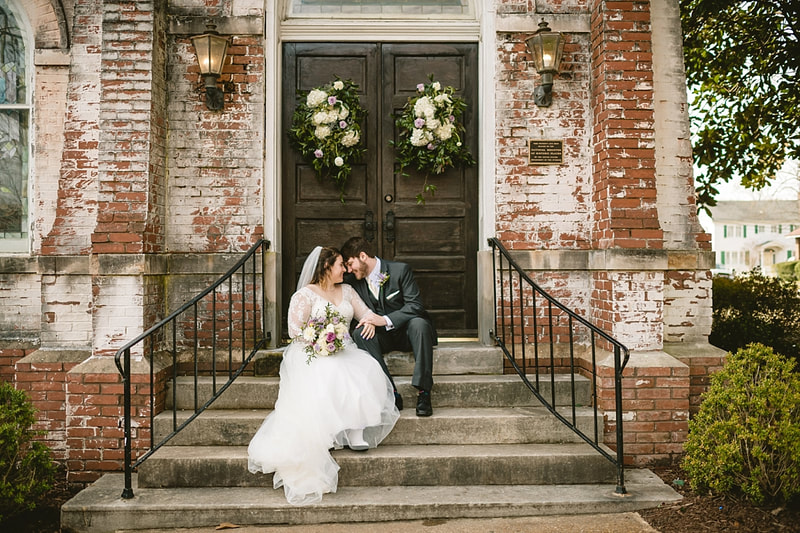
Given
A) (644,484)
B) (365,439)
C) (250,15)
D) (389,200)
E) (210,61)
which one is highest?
(250,15)

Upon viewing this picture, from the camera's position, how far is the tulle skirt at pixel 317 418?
4.09m

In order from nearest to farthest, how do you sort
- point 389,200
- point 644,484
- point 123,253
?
point 644,484 < point 123,253 < point 389,200

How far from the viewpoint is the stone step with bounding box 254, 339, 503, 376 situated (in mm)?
5250

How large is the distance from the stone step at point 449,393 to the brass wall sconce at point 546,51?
108 inches

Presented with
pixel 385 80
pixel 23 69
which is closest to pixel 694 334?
pixel 385 80

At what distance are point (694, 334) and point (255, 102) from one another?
4.66 m

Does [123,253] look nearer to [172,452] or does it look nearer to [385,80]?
[172,452]

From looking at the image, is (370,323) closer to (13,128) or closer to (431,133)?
(431,133)

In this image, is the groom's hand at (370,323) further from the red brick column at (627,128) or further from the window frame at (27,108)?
the window frame at (27,108)

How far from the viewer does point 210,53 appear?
17.1 feet

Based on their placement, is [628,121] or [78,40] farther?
[78,40]

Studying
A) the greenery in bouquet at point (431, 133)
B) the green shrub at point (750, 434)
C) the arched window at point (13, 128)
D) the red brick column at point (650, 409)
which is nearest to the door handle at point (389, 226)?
the greenery in bouquet at point (431, 133)

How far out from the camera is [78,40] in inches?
216

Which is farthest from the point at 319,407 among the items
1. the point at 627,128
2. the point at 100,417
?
the point at 627,128
